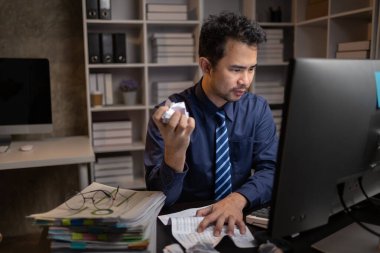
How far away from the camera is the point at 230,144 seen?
4.87 ft

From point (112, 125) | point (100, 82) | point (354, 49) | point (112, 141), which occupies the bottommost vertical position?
point (112, 141)

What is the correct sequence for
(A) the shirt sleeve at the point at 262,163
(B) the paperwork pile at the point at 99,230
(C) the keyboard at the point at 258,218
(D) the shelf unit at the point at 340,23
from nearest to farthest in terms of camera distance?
(B) the paperwork pile at the point at 99,230 < (C) the keyboard at the point at 258,218 < (A) the shirt sleeve at the point at 262,163 < (D) the shelf unit at the point at 340,23

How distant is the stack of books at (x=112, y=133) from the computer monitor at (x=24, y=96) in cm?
37

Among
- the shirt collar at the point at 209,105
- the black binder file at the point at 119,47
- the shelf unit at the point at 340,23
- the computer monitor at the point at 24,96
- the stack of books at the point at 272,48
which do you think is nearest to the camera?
the shirt collar at the point at 209,105

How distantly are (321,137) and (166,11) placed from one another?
233 cm

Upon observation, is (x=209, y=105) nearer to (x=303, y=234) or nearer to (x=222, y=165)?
(x=222, y=165)

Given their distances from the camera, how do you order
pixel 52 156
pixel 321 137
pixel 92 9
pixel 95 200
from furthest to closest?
1. pixel 92 9
2. pixel 52 156
3. pixel 95 200
4. pixel 321 137

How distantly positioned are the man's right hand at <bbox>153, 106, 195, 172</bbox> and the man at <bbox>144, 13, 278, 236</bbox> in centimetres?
18

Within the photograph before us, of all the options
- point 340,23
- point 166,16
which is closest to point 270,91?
point 340,23

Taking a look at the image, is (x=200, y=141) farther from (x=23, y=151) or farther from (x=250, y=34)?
(x=23, y=151)

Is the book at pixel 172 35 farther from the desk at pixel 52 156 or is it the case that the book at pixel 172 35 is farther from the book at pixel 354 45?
the book at pixel 354 45

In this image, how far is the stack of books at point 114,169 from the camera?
277 centimetres

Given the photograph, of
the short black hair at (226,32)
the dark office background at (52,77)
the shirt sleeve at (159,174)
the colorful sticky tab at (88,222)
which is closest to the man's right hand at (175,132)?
the shirt sleeve at (159,174)

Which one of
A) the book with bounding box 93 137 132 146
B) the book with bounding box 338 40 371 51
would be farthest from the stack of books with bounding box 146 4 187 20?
the book with bounding box 338 40 371 51
